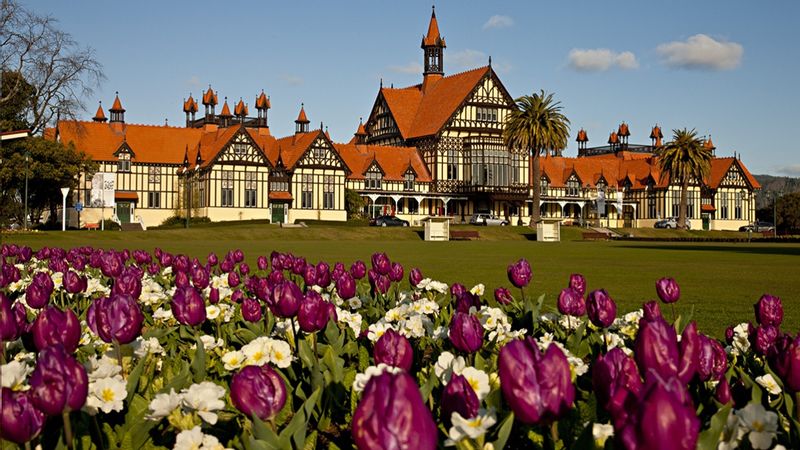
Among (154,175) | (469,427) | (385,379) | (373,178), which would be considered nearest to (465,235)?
(373,178)

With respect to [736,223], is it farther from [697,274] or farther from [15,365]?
[15,365]

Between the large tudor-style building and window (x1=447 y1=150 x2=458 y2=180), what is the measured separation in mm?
112

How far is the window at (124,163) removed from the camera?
6838cm

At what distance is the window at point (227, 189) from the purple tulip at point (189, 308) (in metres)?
62.3

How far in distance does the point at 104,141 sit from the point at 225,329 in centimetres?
6877

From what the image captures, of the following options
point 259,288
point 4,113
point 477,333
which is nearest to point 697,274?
point 259,288

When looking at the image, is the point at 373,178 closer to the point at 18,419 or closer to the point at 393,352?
the point at 393,352

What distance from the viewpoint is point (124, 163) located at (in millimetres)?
68625

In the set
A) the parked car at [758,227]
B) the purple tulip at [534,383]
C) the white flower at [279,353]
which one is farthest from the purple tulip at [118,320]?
the parked car at [758,227]

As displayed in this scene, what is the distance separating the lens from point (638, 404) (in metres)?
1.70

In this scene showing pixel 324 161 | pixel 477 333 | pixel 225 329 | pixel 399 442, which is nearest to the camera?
pixel 399 442

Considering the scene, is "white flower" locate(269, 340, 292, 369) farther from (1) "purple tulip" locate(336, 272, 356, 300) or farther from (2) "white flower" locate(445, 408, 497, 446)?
(1) "purple tulip" locate(336, 272, 356, 300)

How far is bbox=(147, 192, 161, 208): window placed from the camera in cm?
6919

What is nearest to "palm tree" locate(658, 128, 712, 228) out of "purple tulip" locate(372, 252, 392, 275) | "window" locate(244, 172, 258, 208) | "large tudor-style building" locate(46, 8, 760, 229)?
"large tudor-style building" locate(46, 8, 760, 229)
